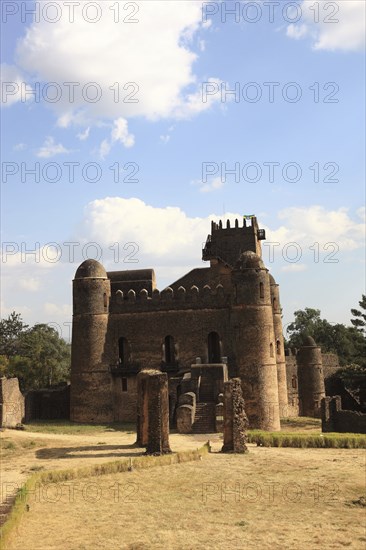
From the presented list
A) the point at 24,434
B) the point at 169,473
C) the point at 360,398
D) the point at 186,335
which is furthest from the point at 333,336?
the point at 169,473

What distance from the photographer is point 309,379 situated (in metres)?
45.8

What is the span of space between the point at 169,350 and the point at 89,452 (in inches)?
580

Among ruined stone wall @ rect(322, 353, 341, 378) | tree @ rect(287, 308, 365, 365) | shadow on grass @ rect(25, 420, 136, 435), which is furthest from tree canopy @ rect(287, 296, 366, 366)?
shadow on grass @ rect(25, 420, 136, 435)

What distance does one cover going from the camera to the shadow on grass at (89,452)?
25.3m

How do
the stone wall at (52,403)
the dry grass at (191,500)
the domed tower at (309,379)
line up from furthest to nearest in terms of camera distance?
1. the domed tower at (309,379)
2. the stone wall at (52,403)
3. the dry grass at (191,500)

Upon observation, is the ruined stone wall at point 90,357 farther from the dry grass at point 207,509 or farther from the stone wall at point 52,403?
the dry grass at point 207,509

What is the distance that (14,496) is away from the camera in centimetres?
1856

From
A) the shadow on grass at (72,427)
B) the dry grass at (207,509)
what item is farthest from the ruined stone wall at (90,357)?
the dry grass at (207,509)

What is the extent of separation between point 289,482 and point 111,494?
237 inches

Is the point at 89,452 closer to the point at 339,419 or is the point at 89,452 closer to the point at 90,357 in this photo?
the point at 90,357

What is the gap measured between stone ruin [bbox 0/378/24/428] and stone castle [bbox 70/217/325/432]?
3513 mm

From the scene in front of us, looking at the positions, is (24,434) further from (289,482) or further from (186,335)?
(289,482)

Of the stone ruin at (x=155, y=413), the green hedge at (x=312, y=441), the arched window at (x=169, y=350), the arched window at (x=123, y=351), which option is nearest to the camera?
the stone ruin at (x=155, y=413)

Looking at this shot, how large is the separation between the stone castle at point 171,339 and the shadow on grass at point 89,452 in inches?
310
